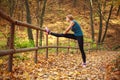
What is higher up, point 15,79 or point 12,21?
point 12,21

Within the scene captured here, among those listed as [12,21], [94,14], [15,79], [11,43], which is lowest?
[15,79]

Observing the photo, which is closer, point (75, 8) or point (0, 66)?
point (0, 66)

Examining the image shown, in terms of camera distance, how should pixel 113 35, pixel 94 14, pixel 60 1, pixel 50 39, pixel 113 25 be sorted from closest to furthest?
1. pixel 50 39
2. pixel 113 35
3. pixel 113 25
4. pixel 94 14
5. pixel 60 1

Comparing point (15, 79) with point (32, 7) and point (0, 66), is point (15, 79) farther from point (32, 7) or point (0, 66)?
point (32, 7)

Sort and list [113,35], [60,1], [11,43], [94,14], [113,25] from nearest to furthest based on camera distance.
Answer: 1. [11,43]
2. [113,35]
3. [113,25]
4. [94,14]
5. [60,1]

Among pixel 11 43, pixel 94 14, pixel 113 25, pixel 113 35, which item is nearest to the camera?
pixel 11 43

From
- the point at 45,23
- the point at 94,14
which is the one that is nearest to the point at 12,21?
the point at 45,23

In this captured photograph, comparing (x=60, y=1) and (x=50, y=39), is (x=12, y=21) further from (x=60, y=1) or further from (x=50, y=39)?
(x=60, y=1)

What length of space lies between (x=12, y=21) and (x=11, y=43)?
1.84 feet

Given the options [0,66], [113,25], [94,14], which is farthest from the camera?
[94,14]

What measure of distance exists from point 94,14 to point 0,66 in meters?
33.1

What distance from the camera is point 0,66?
776 centimetres

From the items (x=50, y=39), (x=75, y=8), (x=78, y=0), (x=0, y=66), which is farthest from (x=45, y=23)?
Result: (x=0, y=66)

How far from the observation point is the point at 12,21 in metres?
6.21
